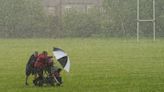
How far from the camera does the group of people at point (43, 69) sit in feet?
44.5

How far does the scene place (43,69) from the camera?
44.7 feet

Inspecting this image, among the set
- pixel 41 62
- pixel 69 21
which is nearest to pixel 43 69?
pixel 41 62

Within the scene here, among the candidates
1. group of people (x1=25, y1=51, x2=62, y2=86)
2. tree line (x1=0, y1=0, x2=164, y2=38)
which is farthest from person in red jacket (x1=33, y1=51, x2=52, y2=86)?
tree line (x1=0, y1=0, x2=164, y2=38)

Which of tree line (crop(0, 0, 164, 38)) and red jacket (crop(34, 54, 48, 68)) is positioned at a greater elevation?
red jacket (crop(34, 54, 48, 68))

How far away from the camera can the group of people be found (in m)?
13.6

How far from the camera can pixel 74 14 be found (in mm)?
64250

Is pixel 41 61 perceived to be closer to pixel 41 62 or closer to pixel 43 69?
pixel 41 62

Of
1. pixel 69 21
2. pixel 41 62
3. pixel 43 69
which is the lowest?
pixel 69 21

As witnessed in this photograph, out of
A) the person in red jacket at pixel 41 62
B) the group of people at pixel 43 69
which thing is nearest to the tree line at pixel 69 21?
the group of people at pixel 43 69

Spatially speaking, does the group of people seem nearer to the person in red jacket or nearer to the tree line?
the person in red jacket

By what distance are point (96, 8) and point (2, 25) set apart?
12.0 metres

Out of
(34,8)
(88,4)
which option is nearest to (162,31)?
(34,8)

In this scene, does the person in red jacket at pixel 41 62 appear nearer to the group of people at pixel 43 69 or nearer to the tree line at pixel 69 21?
the group of people at pixel 43 69

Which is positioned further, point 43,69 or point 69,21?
point 69,21
